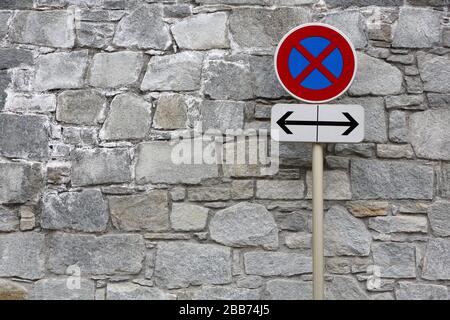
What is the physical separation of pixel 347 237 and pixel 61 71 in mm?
2025

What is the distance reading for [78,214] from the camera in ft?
11.8

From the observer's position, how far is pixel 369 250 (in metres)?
3.56

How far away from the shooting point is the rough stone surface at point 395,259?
11.7ft

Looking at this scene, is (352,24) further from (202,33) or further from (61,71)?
(61,71)

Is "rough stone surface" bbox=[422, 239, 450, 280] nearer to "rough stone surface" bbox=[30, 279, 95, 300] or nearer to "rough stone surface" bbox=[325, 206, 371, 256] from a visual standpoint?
"rough stone surface" bbox=[325, 206, 371, 256]

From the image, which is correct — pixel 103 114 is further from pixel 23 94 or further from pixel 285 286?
pixel 285 286

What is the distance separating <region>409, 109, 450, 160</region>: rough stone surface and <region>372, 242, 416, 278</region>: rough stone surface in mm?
570

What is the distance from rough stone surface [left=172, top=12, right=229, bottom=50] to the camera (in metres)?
3.67

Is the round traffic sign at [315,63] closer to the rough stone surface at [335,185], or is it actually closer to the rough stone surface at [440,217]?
the rough stone surface at [335,185]

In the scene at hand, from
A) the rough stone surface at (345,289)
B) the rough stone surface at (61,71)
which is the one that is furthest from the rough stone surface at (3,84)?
the rough stone surface at (345,289)

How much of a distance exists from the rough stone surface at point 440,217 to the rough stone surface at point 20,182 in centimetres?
238

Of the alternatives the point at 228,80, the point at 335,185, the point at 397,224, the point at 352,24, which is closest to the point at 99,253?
the point at 228,80

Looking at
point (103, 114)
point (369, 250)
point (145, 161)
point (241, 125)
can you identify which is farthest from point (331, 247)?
point (103, 114)

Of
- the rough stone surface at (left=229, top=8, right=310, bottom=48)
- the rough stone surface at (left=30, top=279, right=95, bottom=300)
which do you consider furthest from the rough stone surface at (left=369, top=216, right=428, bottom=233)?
the rough stone surface at (left=30, top=279, right=95, bottom=300)
